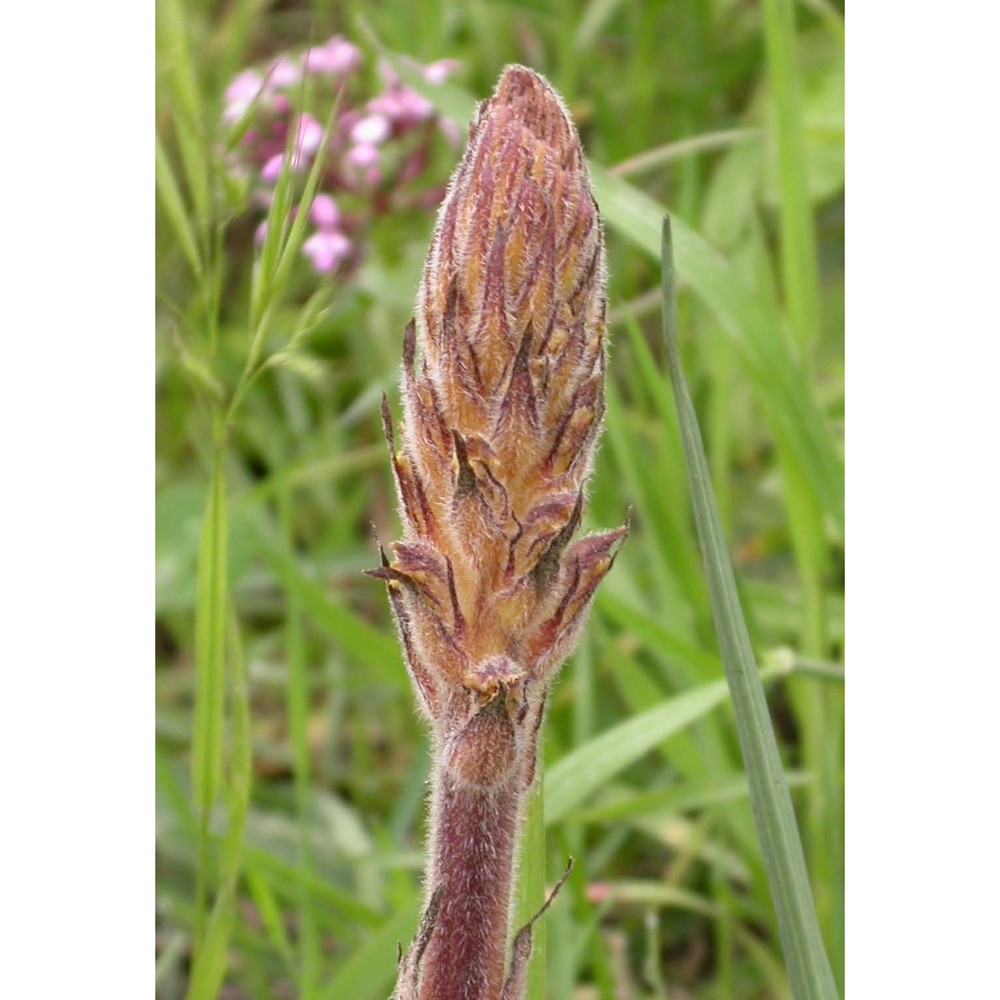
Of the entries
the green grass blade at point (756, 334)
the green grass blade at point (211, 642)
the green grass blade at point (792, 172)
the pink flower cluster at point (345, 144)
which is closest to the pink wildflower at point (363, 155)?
the pink flower cluster at point (345, 144)

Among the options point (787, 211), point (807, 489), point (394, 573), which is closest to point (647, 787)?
point (807, 489)

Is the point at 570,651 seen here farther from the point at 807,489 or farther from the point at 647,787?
the point at 647,787

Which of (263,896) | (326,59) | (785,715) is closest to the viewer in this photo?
(263,896)

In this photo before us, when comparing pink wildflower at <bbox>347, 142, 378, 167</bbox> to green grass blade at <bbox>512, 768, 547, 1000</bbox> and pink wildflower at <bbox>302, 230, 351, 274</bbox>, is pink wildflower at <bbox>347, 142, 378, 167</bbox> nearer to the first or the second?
pink wildflower at <bbox>302, 230, 351, 274</bbox>

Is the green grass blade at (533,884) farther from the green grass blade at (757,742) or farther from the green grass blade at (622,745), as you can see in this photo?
the green grass blade at (622,745)

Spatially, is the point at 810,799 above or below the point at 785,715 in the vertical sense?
below

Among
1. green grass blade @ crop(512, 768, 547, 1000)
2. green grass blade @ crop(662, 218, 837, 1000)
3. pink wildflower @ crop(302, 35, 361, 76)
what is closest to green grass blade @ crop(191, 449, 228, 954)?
green grass blade @ crop(512, 768, 547, 1000)

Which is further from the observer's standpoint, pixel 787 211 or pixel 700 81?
pixel 700 81

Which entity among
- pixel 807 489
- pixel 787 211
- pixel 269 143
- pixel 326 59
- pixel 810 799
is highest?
pixel 326 59

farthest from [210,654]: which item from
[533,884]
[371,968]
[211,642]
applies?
[371,968]
